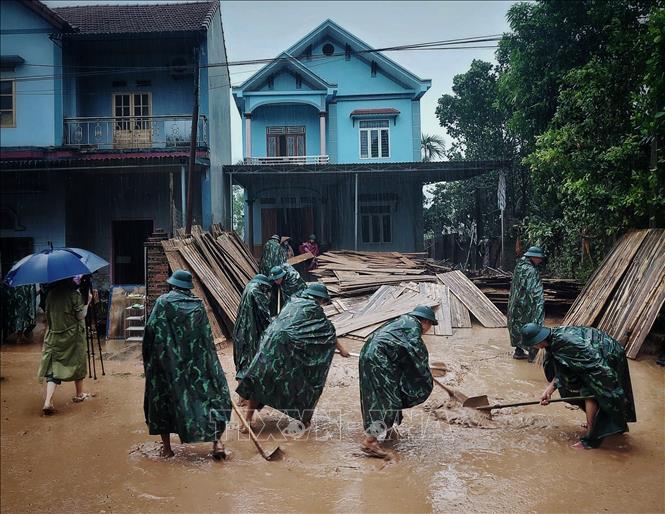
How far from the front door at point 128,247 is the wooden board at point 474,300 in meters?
9.37

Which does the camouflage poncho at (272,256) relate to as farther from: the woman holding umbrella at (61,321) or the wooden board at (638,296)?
the wooden board at (638,296)

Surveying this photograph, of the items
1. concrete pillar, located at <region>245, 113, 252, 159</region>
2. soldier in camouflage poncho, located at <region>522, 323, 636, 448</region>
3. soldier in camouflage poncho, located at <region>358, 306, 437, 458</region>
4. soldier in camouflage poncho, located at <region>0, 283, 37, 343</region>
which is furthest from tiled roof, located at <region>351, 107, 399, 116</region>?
soldier in camouflage poncho, located at <region>358, 306, 437, 458</region>

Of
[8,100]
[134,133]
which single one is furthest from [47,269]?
[8,100]

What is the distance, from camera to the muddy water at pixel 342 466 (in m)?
4.00

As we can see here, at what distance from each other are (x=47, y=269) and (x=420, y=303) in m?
7.04

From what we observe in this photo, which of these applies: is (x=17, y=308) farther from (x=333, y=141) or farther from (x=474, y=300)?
(x=333, y=141)

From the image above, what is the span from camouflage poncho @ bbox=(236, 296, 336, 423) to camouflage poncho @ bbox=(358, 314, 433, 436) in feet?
1.87

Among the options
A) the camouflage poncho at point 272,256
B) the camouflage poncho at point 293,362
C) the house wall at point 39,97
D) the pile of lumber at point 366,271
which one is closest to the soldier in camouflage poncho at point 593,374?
the camouflage poncho at point 293,362

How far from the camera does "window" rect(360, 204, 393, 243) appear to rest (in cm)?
1927

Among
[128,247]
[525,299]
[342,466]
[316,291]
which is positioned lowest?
[342,466]

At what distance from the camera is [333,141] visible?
788 inches

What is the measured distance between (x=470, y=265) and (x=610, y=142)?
8697 mm

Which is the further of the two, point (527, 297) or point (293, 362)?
point (527, 297)

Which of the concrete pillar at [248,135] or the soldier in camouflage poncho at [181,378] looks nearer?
the soldier in camouflage poncho at [181,378]
